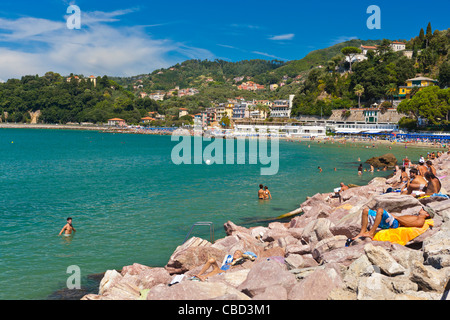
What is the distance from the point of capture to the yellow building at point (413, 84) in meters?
91.7

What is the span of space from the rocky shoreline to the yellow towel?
0.17 metres

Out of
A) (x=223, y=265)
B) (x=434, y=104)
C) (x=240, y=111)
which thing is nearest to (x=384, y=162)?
(x=223, y=265)

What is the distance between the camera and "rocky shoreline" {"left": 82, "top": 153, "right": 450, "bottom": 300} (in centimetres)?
608

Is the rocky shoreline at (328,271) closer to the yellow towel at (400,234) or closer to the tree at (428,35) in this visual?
the yellow towel at (400,234)

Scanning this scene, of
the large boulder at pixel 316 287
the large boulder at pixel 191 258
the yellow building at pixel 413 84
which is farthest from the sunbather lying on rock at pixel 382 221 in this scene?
the yellow building at pixel 413 84

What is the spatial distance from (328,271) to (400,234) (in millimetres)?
2702

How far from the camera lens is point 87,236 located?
15617 millimetres

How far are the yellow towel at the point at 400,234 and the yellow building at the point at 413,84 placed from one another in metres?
97.0

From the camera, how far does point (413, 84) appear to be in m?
94.2

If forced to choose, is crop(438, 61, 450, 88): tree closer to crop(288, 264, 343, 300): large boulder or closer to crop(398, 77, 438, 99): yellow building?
crop(398, 77, 438, 99): yellow building

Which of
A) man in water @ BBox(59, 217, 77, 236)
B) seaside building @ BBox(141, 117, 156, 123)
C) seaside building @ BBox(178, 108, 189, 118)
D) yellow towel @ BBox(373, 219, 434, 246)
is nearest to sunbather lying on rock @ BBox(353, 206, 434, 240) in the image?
yellow towel @ BBox(373, 219, 434, 246)

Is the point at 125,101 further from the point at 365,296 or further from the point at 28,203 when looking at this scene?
the point at 365,296

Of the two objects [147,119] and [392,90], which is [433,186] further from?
[147,119]
